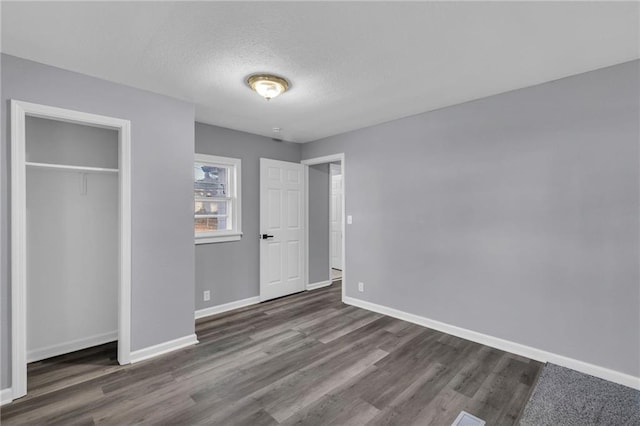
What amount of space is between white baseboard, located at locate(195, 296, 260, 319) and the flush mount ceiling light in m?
2.87

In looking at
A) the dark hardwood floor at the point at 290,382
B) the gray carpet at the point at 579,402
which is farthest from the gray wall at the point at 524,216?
the dark hardwood floor at the point at 290,382

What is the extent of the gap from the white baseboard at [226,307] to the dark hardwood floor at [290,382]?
0.53m

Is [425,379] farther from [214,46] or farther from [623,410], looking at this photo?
[214,46]

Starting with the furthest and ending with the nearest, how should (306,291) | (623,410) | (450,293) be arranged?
(306,291) → (450,293) → (623,410)

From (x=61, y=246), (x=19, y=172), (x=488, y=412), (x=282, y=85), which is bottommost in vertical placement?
(x=488, y=412)

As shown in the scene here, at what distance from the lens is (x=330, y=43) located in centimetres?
206

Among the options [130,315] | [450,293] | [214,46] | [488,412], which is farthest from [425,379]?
[214,46]

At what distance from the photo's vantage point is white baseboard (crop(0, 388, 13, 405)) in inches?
83.2

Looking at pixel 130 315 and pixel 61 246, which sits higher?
pixel 61 246

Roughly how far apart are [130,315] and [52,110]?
1858mm

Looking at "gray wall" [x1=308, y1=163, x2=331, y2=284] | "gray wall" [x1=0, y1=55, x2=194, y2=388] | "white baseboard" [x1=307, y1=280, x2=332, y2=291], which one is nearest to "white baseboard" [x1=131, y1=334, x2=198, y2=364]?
"gray wall" [x1=0, y1=55, x2=194, y2=388]

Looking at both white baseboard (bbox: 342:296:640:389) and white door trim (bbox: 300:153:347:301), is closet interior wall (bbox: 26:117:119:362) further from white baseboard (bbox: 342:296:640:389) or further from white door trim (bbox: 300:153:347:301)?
white baseboard (bbox: 342:296:640:389)

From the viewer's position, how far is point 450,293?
3328 mm

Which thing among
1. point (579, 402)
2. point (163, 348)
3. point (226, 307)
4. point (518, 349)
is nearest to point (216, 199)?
point (226, 307)
